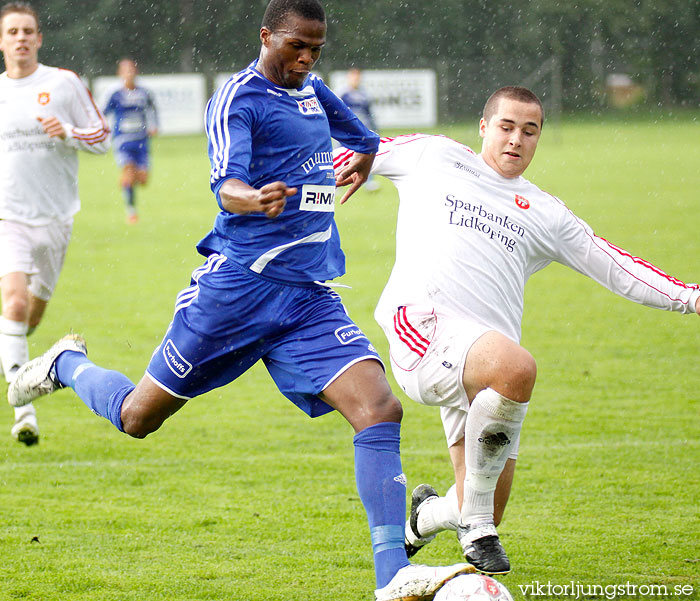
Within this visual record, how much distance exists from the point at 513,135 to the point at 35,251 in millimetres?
3224

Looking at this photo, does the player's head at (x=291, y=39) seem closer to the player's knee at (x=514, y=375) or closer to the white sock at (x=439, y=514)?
the player's knee at (x=514, y=375)

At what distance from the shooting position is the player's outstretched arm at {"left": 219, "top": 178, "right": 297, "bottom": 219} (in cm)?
291

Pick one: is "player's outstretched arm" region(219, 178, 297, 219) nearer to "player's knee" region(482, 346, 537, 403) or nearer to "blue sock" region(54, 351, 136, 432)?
"player's knee" region(482, 346, 537, 403)

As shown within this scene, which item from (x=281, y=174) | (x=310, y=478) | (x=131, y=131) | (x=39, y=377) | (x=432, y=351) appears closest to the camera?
(x=281, y=174)

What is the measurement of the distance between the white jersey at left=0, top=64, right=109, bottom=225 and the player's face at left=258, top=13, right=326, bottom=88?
2.71 meters

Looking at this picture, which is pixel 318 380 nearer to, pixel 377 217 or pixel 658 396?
pixel 658 396

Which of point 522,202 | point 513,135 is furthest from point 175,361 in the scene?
point 513,135

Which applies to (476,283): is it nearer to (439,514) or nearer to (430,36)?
(439,514)

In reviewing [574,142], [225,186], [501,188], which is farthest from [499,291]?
[574,142]

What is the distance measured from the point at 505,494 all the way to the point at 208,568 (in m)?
1.16

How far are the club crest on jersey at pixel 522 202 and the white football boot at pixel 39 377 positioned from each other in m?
2.04

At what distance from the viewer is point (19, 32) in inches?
229

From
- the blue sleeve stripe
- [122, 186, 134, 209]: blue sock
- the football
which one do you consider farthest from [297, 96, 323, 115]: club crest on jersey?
[122, 186, 134, 209]: blue sock

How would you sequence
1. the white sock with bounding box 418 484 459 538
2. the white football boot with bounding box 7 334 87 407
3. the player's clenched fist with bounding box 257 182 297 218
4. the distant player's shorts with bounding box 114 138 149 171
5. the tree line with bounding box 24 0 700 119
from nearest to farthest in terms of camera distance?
the player's clenched fist with bounding box 257 182 297 218 < the white sock with bounding box 418 484 459 538 < the white football boot with bounding box 7 334 87 407 < the distant player's shorts with bounding box 114 138 149 171 < the tree line with bounding box 24 0 700 119
